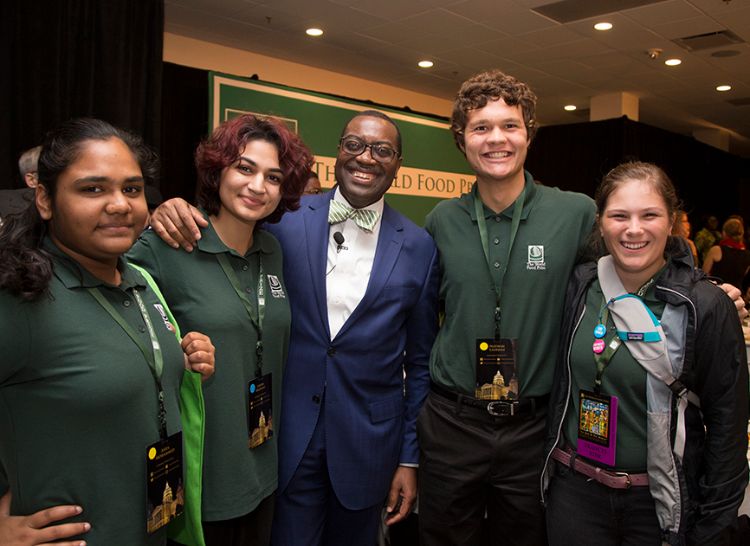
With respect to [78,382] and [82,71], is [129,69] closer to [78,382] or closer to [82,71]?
[82,71]

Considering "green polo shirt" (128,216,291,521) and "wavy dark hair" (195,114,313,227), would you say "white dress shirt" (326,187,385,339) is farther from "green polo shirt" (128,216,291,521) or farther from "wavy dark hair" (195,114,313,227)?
"green polo shirt" (128,216,291,521)

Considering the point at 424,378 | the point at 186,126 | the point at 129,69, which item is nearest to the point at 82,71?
the point at 129,69

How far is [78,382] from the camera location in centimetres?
115

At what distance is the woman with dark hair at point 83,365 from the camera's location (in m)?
1.13

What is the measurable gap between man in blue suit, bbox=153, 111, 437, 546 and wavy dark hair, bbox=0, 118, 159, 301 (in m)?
0.82

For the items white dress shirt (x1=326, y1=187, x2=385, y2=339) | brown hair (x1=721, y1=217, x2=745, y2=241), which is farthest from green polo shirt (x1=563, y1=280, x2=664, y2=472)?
brown hair (x1=721, y1=217, x2=745, y2=241)

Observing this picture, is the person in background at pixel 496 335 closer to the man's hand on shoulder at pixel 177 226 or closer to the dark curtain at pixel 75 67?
the man's hand on shoulder at pixel 177 226

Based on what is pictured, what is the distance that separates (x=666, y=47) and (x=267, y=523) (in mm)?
7232

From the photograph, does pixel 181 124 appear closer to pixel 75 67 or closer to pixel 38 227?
pixel 75 67

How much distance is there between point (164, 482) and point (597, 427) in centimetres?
113

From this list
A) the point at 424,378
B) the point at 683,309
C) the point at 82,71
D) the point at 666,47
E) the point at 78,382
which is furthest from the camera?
the point at 666,47

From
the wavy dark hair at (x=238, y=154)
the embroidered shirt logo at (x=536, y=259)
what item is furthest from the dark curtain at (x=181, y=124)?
the embroidered shirt logo at (x=536, y=259)

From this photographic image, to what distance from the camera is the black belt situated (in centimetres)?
188

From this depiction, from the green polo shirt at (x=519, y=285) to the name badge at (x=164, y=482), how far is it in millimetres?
928
